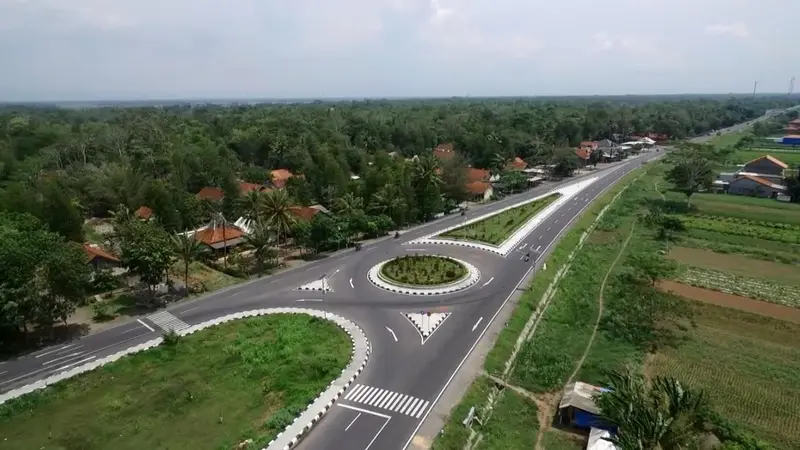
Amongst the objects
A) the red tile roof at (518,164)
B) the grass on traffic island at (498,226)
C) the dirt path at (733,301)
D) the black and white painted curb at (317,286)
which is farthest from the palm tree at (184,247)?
the red tile roof at (518,164)

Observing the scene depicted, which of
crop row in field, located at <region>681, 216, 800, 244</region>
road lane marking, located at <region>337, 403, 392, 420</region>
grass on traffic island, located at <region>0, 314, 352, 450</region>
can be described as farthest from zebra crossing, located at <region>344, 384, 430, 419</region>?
crop row in field, located at <region>681, 216, 800, 244</region>

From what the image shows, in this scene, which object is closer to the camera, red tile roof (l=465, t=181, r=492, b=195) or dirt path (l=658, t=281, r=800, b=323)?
dirt path (l=658, t=281, r=800, b=323)

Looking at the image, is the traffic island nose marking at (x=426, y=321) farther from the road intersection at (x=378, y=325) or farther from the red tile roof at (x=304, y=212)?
the red tile roof at (x=304, y=212)

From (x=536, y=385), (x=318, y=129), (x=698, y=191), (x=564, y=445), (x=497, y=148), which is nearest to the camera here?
(x=564, y=445)

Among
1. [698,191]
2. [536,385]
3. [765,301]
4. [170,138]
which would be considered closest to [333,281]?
[536,385]

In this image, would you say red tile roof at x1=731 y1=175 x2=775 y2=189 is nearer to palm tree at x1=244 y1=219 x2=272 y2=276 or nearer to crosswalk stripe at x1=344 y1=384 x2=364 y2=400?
palm tree at x1=244 y1=219 x2=272 y2=276

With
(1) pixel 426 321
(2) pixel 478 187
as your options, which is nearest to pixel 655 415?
(1) pixel 426 321

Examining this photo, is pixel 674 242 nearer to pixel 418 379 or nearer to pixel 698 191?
pixel 698 191
